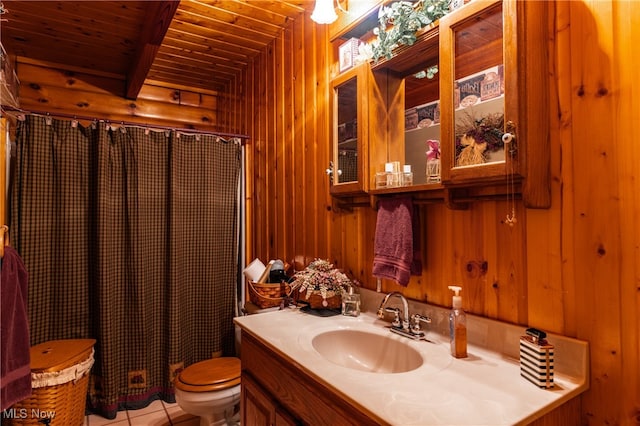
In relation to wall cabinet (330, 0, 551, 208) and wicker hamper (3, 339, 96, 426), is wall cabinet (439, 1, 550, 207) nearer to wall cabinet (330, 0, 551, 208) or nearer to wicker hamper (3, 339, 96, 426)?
wall cabinet (330, 0, 551, 208)

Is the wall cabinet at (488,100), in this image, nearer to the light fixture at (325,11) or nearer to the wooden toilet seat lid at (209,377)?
the light fixture at (325,11)

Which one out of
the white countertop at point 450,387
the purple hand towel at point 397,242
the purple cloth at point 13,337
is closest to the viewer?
the white countertop at point 450,387

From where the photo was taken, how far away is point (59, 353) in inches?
77.0

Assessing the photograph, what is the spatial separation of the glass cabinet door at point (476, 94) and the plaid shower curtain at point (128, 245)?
6.15 feet

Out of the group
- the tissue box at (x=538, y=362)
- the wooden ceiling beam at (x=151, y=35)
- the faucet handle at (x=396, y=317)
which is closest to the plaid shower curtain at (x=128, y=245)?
the wooden ceiling beam at (x=151, y=35)

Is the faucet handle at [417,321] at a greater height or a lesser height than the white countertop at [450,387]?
greater

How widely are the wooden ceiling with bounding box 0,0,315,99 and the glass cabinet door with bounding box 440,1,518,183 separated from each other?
1.33 metres

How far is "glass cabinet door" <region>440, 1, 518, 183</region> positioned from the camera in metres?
1.01

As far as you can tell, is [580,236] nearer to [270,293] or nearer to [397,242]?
[397,242]

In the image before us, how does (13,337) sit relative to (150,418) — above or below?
above

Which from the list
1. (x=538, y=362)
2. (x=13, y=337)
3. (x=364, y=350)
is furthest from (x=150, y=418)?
(x=538, y=362)

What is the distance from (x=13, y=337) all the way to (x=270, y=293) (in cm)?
115

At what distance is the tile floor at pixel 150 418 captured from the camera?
7.14 ft

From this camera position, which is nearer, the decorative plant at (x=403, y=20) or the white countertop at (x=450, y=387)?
the white countertop at (x=450, y=387)
